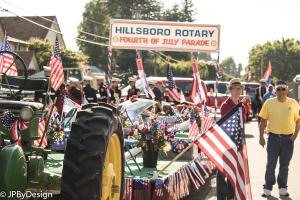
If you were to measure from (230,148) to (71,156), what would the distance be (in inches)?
108

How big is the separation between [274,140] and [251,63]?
96.7m

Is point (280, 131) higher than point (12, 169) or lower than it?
lower

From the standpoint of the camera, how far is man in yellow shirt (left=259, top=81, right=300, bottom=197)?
9422 millimetres

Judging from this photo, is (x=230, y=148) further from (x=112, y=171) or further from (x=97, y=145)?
(x=97, y=145)

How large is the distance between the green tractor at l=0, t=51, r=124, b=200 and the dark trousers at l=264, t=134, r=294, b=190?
4066 millimetres

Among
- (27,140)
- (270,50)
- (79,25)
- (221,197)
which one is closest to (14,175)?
(27,140)

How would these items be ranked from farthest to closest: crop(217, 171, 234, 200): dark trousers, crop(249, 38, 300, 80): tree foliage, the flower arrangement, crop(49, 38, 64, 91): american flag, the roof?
crop(249, 38, 300, 80): tree foliage < the roof < crop(49, 38, 64, 91): american flag < the flower arrangement < crop(217, 171, 234, 200): dark trousers

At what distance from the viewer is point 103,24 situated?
3169 inches

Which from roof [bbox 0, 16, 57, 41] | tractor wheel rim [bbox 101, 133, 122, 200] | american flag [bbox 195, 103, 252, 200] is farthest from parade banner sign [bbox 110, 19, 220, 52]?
roof [bbox 0, 16, 57, 41]

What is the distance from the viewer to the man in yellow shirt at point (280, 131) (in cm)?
942

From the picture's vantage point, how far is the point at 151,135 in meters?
9.51

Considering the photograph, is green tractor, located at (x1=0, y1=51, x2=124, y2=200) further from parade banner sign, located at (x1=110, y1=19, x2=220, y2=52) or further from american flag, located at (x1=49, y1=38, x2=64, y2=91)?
parade banner sign, located at (x1=110, y1=19, x2=220, y2=52)

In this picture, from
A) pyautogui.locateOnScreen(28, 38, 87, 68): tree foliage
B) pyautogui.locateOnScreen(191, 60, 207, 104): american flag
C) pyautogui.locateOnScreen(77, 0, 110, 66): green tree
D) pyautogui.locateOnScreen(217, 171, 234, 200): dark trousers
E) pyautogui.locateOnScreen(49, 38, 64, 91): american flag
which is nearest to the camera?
pyautogui.locateOnScreen(217, 171, 234, 200): dark trousers

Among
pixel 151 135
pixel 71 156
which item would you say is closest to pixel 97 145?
pixel 71 156
